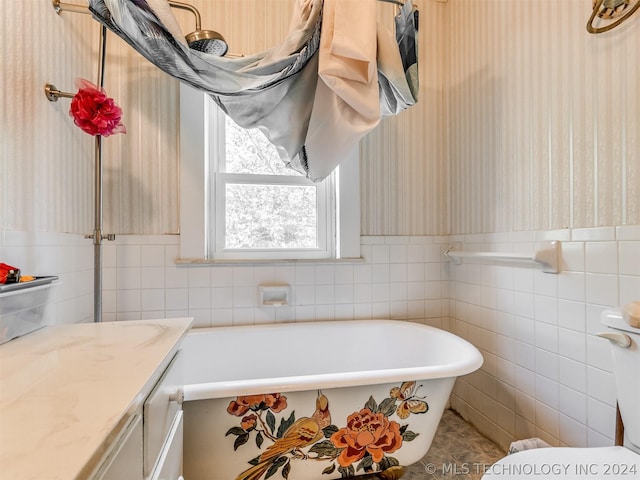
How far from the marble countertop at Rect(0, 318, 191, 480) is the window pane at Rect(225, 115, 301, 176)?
1192 mm

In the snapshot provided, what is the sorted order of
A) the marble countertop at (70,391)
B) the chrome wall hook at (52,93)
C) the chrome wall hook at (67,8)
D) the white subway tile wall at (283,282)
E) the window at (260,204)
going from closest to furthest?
1. the marble countertop at (70,391)
2. the chrome wall hook at (52,93)
3. the chrome wall hook at (67,8)
4. the white subway tile wall at (283,282)
5. the window at (260,204)

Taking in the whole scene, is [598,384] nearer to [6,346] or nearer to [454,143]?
[454,143]

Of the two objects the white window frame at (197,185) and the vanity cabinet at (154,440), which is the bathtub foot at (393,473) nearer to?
the vanity cabinet at (154,440)

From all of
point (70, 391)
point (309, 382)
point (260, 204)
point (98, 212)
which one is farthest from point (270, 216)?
point (70, 391)

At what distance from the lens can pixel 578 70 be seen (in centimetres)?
122

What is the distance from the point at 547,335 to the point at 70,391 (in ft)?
5.29

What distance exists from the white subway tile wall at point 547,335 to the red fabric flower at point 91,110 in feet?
5.89

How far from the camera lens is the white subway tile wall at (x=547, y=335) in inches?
44.8

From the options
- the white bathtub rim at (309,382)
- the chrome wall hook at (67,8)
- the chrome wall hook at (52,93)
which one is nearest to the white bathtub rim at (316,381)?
the white bathtub rim at (309,382)

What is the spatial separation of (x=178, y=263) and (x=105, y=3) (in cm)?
111

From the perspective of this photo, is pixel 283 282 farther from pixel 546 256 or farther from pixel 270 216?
pixel 546 256

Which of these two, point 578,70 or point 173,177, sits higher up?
point 578,70

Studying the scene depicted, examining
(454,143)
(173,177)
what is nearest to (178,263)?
→ (173,177)

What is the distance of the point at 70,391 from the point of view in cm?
53
